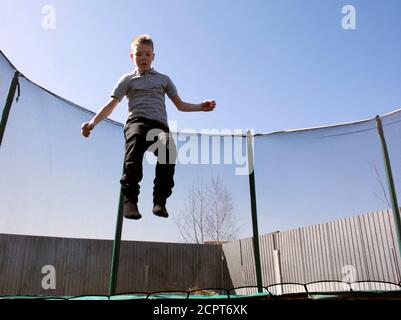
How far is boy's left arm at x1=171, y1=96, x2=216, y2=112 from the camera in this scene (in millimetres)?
1858

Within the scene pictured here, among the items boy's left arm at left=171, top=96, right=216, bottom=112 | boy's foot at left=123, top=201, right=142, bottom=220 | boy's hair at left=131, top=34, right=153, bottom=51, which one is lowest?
boy's foot at left=123, top=201, right=142, bottom=220

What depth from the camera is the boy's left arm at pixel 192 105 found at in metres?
1.86

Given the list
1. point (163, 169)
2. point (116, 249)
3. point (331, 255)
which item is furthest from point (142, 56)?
point (331, 255)

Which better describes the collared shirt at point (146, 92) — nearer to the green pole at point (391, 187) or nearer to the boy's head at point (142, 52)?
the boy's head at point (142, 52)

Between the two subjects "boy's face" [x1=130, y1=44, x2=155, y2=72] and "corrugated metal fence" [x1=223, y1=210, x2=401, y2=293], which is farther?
"corrugated metal fence" [x1=223, y1=210, x2=401, y2=293]

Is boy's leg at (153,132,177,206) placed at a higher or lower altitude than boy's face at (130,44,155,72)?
lower

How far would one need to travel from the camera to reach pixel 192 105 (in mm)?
1907

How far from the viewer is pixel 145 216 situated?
2.84m

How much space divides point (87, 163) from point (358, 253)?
9.65ft

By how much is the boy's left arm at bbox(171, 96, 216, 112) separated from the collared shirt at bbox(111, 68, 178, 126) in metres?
0.04

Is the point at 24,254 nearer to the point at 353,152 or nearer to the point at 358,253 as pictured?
the point at 353,152

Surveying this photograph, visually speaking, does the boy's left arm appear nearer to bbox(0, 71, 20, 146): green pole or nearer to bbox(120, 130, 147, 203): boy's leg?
bbox(120, 130, 147, 203): boy's leg

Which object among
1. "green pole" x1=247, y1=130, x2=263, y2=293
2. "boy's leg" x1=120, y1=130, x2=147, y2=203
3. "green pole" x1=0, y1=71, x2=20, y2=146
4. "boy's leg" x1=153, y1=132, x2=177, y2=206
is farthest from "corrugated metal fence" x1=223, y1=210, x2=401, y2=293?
"green pole" x1=0, y1=71, x2=20, y2=146
